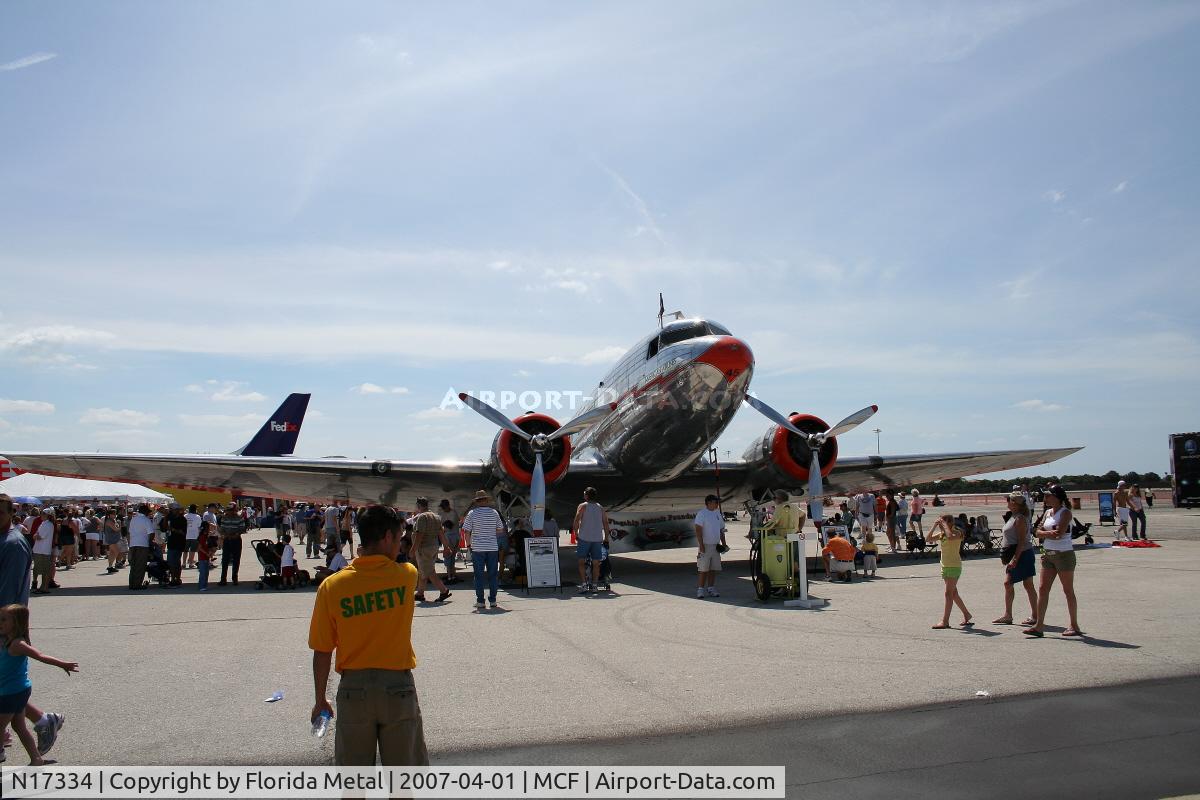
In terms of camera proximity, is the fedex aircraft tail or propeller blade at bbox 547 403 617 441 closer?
propeller blade at bbox 547 403 617 441

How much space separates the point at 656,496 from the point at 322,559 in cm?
1209

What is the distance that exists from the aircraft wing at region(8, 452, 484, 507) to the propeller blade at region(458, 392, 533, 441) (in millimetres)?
1595

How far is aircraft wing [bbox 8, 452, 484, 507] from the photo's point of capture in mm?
15727

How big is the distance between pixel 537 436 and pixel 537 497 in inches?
55.2

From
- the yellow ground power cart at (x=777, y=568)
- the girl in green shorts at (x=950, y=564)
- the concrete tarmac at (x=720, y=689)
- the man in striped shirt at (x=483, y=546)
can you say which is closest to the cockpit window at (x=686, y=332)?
the yellow ground power cart at (x=777, y=568)

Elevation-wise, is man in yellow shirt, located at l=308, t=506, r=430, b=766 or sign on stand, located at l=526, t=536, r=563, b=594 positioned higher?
man in yellow shirt, located at l=308, t=506, r=430, b=766

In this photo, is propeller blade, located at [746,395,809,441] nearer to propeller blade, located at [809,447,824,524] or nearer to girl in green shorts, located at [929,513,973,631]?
propeller blade, located at [809,447,824,524]

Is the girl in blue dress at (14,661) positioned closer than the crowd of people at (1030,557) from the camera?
Yes

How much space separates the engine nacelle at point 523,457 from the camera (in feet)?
53.6

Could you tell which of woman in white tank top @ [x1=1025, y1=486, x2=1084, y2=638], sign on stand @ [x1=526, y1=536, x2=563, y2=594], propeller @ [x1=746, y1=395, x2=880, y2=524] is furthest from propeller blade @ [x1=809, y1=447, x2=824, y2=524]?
woman in white tank top @ [x1=1025, y1=486, x2=1084, y2=638]

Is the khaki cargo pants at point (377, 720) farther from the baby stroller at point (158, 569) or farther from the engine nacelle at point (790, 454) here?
the engine nacelle at point (790, 454)

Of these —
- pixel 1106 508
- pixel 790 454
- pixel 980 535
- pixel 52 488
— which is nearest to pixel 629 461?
pixel 790 454

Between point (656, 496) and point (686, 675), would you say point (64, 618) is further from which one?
point (656, 496)

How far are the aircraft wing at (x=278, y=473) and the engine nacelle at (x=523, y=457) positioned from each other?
1.32 meters
